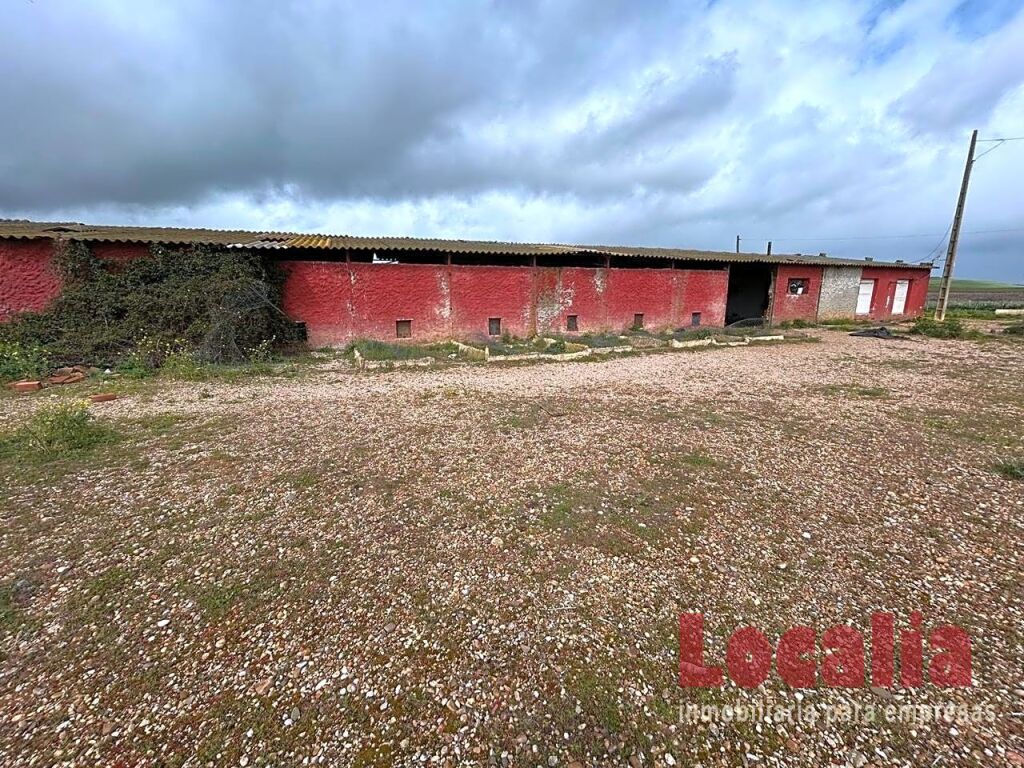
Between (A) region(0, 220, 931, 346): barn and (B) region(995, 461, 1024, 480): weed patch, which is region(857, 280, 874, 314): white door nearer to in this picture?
(A) region(0, 220, 931, 346): barn

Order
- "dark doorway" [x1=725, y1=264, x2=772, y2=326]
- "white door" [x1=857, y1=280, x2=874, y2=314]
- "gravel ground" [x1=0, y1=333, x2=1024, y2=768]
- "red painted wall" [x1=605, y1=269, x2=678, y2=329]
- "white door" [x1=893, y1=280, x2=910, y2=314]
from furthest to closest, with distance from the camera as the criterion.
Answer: "white door" [x1=893, y1=280, x2=910, y2=314] → "dark doorway" [x1=725, y1=264, x2=772, y2=326] → "white door" [x1=857, y1=280, x2=874, y2=314] → "red painted wall" [x1=605, y1=269, x2=678, y2=329] → "gravel ground" [x1=0, y1=333, x2=1024, y2=768]

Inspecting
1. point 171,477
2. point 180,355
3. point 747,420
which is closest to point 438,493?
point 171,477

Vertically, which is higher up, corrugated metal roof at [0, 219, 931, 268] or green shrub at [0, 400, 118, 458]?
corrugated metal roof at [0, 219, 931, 268]

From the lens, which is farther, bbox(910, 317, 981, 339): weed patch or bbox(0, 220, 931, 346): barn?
bbox(910, 317, 981, 339): weed patch

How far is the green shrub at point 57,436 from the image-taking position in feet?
18.1

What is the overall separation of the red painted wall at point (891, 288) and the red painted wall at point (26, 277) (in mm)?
35198

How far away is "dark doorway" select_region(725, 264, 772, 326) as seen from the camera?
2616 centimetres

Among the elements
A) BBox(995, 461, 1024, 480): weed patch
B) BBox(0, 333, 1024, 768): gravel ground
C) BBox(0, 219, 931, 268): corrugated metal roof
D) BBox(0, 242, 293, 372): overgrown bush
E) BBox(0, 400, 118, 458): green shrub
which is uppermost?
BBox(0, 219, 931, 268): corrugated metal roof

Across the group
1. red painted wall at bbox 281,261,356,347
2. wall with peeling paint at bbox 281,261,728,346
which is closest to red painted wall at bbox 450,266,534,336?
wall with peeling paint at bbox 281,261,728,346

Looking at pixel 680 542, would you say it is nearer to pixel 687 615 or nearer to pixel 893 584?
pixel 687 615

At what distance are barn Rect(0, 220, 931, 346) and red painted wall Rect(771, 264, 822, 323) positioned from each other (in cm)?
6

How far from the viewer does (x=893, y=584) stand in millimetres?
3248

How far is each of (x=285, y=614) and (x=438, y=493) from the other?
6.27 feet

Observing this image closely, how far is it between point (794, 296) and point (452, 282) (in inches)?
752
